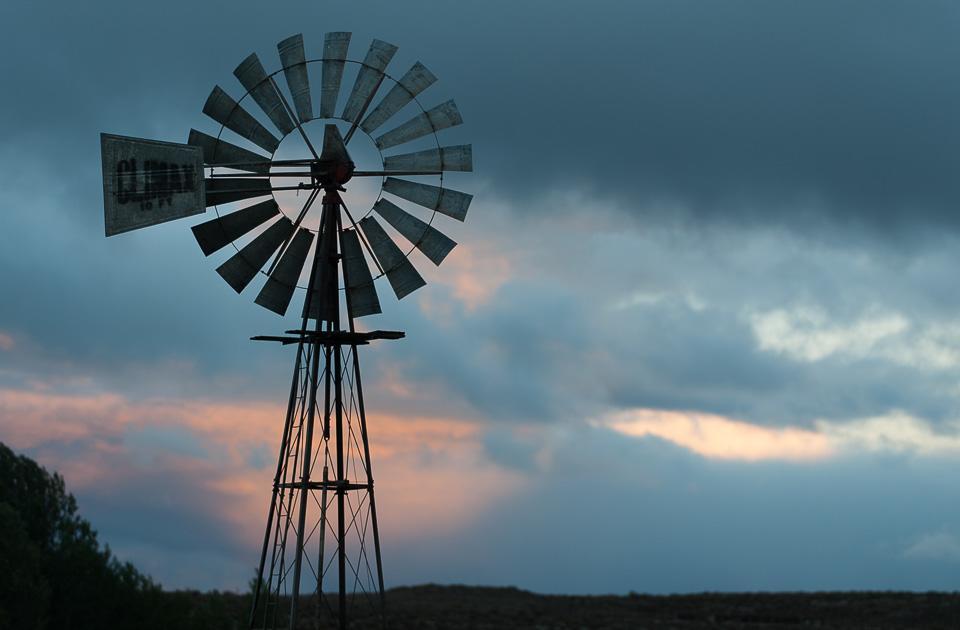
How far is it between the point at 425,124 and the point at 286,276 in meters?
3.21

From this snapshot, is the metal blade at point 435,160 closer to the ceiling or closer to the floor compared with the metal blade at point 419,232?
closer to the ceiling

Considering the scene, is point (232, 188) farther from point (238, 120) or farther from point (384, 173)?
point (384, 173)

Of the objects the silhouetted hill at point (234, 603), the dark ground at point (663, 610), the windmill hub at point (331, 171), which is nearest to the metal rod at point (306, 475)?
the windmill hub at point (331, 171)

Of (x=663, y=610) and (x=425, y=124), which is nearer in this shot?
(x=425, y=124)

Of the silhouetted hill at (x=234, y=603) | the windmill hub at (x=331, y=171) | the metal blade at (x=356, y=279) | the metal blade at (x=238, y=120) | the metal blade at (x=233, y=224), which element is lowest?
the silhouetted hill at (x=234, y=603)

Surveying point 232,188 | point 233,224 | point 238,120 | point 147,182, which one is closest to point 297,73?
point 238,120

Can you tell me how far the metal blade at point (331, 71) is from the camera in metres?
17.7

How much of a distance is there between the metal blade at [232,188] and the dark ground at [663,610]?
24.3 metres

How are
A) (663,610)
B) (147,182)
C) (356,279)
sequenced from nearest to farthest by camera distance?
(147,182) < (356,279) < (663,610)

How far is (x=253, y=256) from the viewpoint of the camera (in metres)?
18.3

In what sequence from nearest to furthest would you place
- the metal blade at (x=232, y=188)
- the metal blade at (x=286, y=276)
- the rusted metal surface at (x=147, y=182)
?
the rusted metal surface at (x=147, y=182), the metal blade at (x=232, y=188), the metal blade at (x=286, y=276)

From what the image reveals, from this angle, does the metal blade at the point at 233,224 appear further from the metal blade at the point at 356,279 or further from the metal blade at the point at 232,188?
the metal blade at the point at 356,279

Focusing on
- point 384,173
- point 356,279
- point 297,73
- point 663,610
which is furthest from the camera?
point 663,610

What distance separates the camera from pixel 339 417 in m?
18.0
